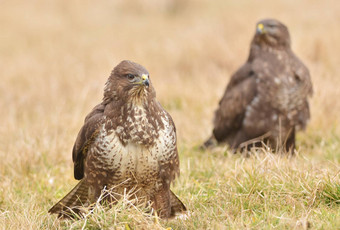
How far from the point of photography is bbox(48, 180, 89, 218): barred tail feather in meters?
4.57

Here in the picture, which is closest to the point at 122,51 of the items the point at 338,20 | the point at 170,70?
the point at 170,70

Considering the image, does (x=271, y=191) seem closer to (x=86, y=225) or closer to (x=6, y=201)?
(x=86, y=225)

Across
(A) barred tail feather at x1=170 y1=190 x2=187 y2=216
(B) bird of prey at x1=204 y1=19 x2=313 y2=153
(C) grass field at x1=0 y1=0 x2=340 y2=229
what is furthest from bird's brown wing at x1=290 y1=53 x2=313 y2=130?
(A) barred tail feather at x1=170 y1=190 x2=187 y2=216

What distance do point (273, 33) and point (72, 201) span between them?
10.3 ft

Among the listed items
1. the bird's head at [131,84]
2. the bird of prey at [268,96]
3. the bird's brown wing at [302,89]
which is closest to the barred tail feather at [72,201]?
the bird's head at [131,84]

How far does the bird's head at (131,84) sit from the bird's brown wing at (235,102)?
94.8 inches

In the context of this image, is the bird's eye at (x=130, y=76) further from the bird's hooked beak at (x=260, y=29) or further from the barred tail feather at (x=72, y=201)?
the bird's hooked beak at (x=260, y=29)

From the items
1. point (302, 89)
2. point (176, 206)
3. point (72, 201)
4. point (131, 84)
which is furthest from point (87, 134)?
point (302, 89)

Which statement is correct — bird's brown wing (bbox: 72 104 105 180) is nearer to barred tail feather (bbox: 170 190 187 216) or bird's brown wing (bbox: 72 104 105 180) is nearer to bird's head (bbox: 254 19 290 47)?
barred tail feather (bbox: 170 190 187 216)

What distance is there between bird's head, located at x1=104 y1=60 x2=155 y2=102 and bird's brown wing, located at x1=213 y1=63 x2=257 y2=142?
2409 millimetres

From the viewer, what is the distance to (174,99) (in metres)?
8.66

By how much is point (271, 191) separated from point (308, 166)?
550 millimetres

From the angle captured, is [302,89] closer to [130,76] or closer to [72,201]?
[130,76]

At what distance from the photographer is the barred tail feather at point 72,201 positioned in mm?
4570
